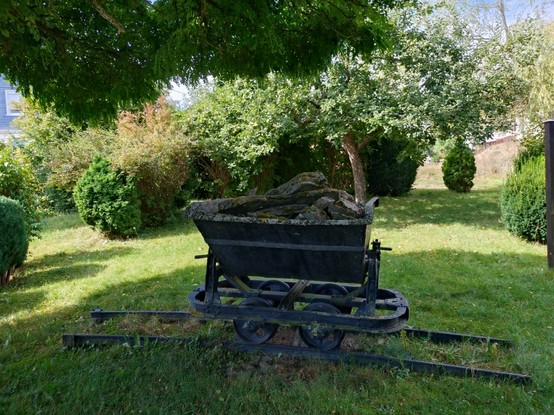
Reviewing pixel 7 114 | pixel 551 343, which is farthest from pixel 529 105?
pixel 7 114

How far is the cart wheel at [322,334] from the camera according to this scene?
10.7 feet

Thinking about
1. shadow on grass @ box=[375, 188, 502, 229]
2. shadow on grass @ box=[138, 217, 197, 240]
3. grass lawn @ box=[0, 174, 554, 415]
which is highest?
shadow on grass @ box=[375, 188, 502, 229]

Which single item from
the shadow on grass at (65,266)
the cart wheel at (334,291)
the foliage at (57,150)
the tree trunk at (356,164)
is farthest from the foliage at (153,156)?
the cart wheel at (334,291)

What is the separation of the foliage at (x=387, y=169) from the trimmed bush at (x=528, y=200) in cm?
681

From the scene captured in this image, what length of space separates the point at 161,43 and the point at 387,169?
12.9m

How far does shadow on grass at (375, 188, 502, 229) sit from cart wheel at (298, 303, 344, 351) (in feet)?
24.2

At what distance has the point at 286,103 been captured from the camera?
10.5m

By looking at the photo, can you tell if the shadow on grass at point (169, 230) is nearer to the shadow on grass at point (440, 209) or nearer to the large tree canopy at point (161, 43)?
the shadow on grass at point (440, 209)

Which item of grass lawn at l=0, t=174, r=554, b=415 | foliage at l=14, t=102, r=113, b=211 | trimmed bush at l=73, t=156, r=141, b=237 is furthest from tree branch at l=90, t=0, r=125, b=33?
trimmed bush at l=73, t=156, r=141, b=237

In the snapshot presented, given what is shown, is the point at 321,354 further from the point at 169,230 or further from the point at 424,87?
the point at 424,87

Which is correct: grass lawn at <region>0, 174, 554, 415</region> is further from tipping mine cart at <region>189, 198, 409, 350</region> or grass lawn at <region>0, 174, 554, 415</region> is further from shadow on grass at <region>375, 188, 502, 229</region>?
shadow on grass at <region>375, 188, 502, 229</region>

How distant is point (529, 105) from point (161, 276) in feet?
32.8

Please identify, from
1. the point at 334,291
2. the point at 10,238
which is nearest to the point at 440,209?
the point at 334,291

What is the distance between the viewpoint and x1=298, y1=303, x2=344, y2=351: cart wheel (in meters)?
3.26
